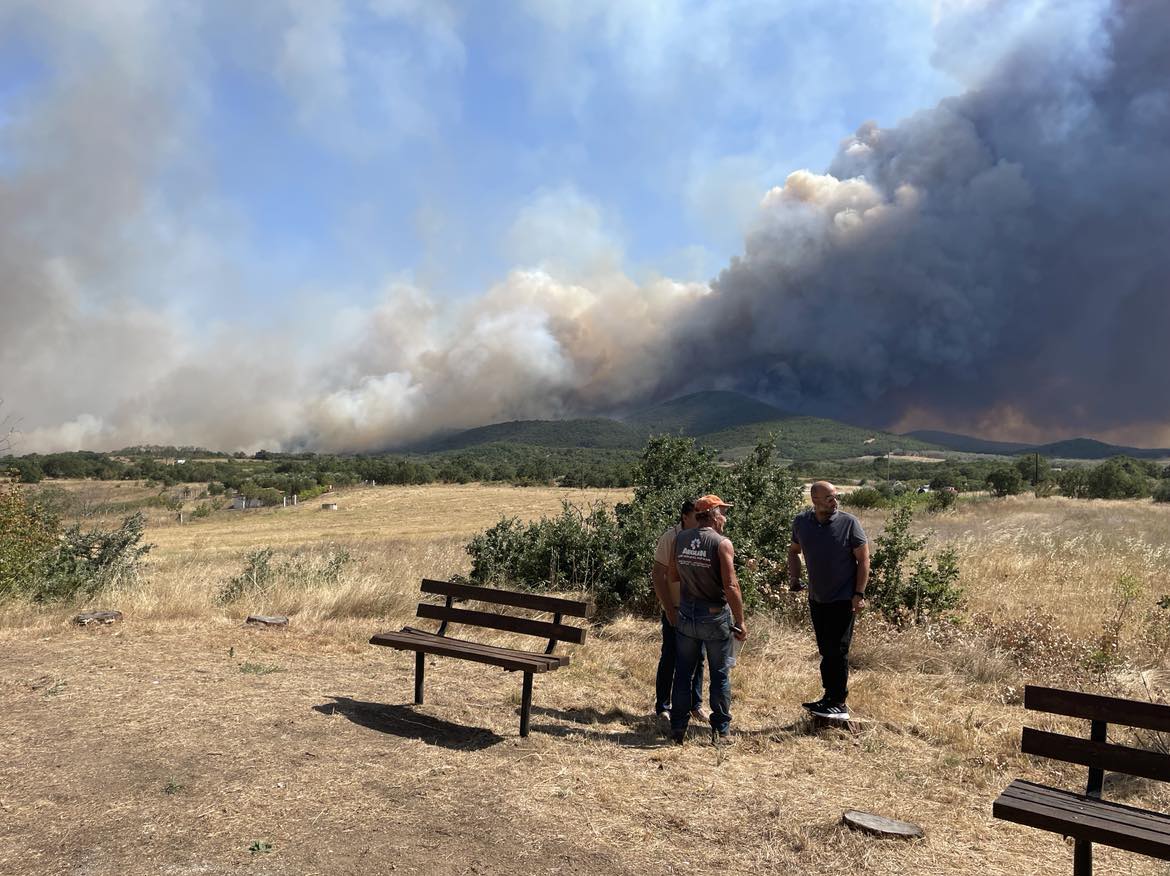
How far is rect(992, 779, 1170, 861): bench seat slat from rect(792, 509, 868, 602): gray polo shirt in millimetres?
2464

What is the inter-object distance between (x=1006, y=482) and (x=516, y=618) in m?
47.4

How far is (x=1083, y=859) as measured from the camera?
3.68 metres

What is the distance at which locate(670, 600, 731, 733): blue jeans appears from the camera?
619 centimetres

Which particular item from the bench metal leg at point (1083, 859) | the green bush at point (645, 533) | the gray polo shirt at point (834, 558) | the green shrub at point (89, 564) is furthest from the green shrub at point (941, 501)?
the bench metal leg at point (1083, 859)

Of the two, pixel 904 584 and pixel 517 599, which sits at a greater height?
pixel 517 599

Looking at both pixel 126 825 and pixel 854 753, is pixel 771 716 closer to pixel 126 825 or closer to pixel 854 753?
pixel 854 753

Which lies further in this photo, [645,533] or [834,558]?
[645,533]

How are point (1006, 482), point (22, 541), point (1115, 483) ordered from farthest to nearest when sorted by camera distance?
point (1006, 482), point (1115, 483), point (22, 541)

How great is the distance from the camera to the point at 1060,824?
3.62 m

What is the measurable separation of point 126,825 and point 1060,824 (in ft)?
15.5

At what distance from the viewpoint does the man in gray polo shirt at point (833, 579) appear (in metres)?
6.42

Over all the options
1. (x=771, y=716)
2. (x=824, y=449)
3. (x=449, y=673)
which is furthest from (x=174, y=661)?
(x=824, y=449)

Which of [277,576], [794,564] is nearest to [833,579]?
[794,564]

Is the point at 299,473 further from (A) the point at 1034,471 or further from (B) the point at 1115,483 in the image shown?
(B) the point at 1115,483
